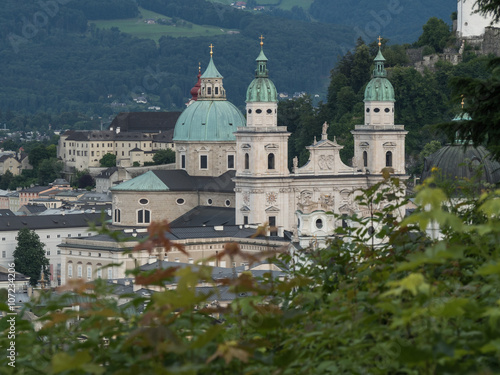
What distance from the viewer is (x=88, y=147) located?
159375 millimetres

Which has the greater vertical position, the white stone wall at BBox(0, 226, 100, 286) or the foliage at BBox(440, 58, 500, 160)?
the foliage at BBox(440, 58, 500, 160)

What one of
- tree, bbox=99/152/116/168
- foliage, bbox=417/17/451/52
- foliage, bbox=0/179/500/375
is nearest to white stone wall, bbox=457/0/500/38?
foliage, bbox=417/17/451/52

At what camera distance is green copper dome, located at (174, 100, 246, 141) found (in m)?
83.4

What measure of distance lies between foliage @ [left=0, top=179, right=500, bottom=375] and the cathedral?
5567cm

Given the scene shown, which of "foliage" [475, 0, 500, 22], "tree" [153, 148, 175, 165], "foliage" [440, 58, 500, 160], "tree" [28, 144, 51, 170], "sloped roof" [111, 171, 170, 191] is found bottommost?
"foliage" [440, 58, 500, 160]

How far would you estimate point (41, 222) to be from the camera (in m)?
97.4

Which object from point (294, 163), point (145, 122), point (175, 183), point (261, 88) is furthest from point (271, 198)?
point (145, 122)

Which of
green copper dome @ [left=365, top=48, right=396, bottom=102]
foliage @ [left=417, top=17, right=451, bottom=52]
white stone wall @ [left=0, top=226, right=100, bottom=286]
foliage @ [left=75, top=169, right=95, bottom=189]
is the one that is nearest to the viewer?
green copper dome @ [left=365, top=48, right=396, bottom=102]

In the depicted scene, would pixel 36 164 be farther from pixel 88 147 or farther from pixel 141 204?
pixel 141 204

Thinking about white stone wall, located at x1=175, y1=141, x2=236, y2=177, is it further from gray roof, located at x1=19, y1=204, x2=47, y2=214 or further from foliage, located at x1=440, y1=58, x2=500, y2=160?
foliage, located at x1=440, y1=58, x2=500, y2=160

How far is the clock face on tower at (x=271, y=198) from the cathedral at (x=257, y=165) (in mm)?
49

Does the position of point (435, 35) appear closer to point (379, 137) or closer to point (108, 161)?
point (379, 137)

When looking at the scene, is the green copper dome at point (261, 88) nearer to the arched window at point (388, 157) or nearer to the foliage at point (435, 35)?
the arched window at point (388, 157)

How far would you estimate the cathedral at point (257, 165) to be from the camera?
236 feet
